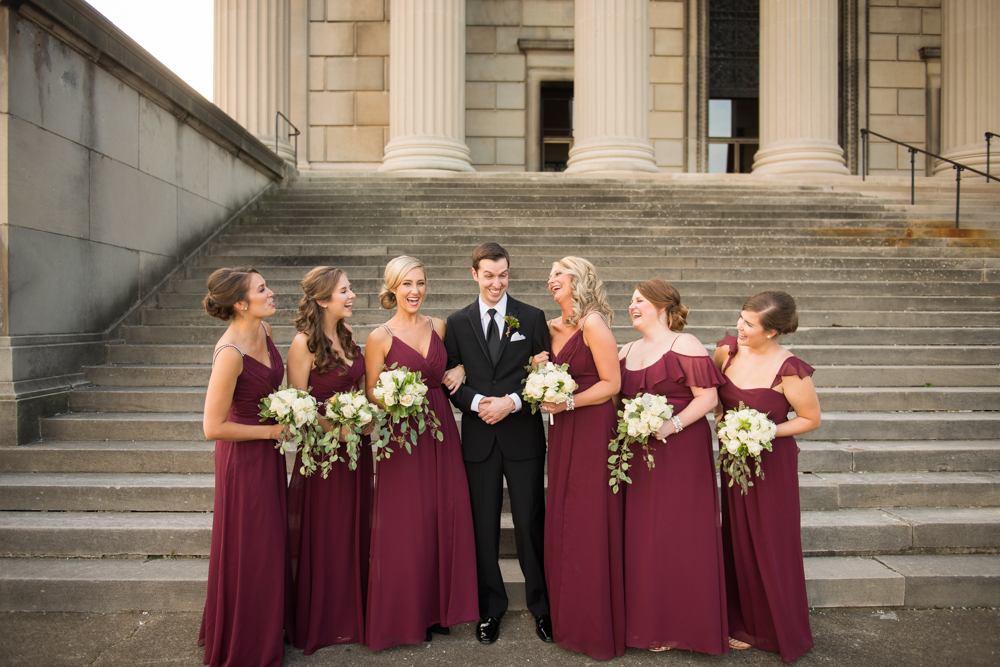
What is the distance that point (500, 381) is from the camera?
141 inches

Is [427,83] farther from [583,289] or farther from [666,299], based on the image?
[666,299]

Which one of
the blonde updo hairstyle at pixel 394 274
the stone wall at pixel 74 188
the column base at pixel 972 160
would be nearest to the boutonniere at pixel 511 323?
the blonde updo hairstyle at pixel 394 274

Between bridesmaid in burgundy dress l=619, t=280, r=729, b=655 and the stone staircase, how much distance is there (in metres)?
0.99

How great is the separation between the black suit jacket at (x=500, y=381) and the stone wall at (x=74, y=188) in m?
4.11

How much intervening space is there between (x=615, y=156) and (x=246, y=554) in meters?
11.3

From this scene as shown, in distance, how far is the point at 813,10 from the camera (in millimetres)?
13477

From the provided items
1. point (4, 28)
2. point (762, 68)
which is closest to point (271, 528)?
point (4, 28)

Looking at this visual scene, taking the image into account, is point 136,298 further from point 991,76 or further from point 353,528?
point 991,76

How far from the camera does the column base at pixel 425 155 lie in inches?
493

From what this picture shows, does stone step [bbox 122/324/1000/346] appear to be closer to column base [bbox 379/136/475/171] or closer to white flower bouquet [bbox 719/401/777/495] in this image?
white flower bouquet [bbox 719/401/777/495]

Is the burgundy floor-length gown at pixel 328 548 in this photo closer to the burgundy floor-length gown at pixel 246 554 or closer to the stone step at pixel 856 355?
the burgundy floor-length gown at pixel 246 554

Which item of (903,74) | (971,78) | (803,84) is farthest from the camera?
(903,74)

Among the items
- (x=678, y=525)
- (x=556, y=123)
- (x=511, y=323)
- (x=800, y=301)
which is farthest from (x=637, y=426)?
(x=556, y=123)

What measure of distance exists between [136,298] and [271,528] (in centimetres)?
517
